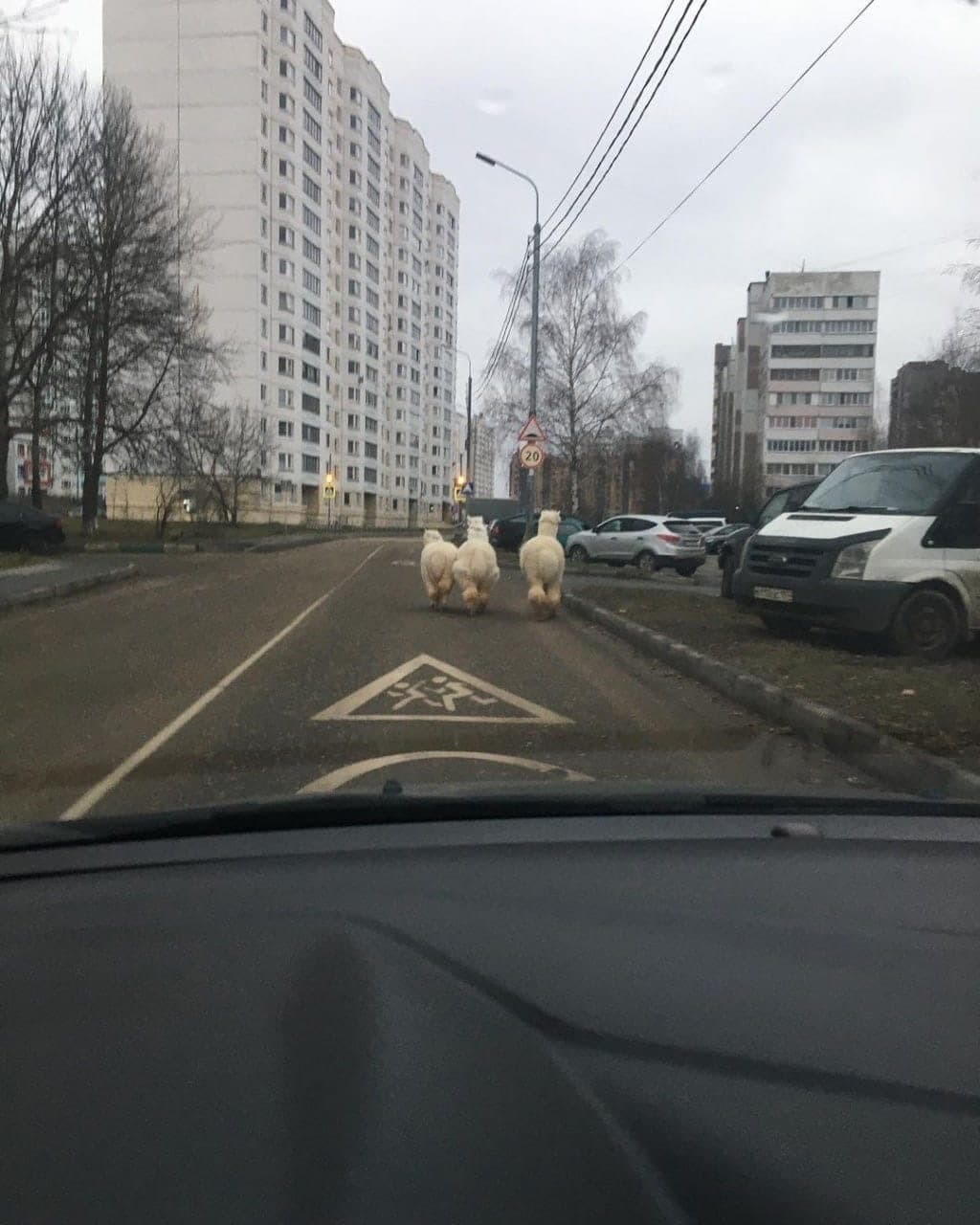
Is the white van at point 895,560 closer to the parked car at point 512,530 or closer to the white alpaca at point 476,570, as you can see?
the white alpaca at point 476,570

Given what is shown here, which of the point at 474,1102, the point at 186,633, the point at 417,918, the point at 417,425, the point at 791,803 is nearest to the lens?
the point at 474,1102

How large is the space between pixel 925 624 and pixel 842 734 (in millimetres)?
4261

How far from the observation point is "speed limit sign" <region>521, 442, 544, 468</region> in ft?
77.8

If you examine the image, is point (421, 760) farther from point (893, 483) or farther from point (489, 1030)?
point (893, 483)

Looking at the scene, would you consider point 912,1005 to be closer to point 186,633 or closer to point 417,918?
point 417,918

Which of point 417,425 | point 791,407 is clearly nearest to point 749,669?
point 791,407

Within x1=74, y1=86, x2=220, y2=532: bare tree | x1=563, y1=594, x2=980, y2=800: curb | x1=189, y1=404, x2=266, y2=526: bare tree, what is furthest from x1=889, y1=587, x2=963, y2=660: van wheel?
x1=189, y1=404, x2=266, y2=526: bare tree

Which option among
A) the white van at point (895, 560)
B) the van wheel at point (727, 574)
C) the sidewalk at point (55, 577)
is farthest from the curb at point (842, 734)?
the sidewalk at point (55, 577)

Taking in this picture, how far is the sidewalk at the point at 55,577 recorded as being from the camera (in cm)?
1820

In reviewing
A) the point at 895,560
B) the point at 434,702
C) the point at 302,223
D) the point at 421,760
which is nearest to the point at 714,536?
the point at 895,560

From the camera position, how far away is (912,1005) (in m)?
2.14

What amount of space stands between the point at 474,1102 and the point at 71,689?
26.9ft

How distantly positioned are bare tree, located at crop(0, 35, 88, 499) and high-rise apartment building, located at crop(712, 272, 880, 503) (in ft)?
225

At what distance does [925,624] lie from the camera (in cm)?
1078
